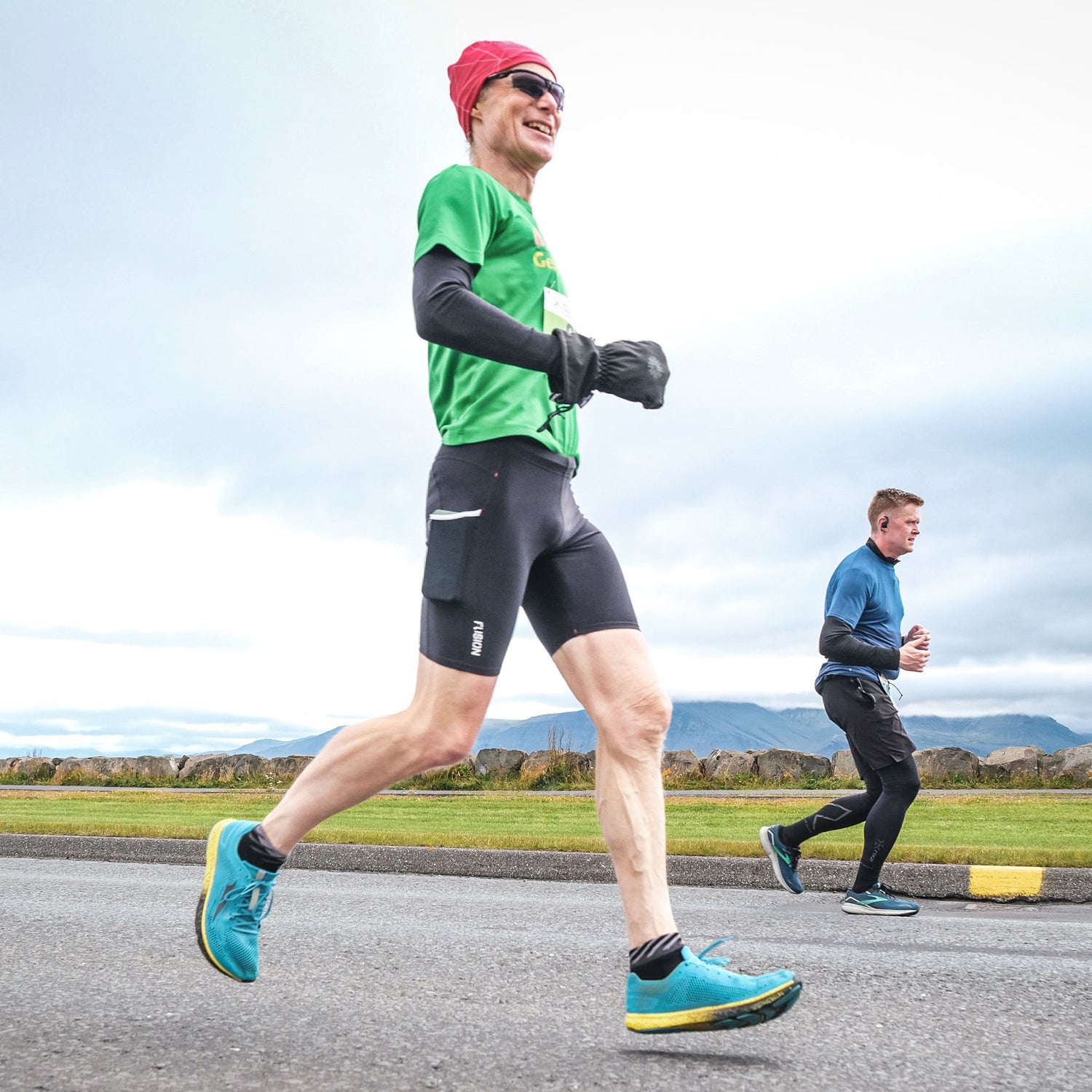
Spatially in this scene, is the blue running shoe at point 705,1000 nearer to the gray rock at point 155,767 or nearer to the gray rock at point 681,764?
the gray rock at point 681,764

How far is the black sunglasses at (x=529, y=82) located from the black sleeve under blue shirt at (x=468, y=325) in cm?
60

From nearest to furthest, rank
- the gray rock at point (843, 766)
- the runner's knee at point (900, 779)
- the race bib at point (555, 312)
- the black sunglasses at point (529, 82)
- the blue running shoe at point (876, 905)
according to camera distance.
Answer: the race bib at point (555, 312), the black sunglasses at point (529, 82), the blue running shoe at point (876, 905), the runner's knee at point (900, 779), the gray rock at point (843, 766)

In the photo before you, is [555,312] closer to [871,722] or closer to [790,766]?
[871,722]

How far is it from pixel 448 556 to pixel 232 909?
0.98 meters

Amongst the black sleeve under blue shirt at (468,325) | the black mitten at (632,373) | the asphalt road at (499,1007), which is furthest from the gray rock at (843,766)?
the black sleeve under blue shirt at (468,325)

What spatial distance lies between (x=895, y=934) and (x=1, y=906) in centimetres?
405

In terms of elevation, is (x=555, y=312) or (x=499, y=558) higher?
(x=555, y=312)

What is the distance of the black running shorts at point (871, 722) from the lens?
580cm

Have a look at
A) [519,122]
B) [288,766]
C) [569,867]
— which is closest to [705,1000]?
[519,122]

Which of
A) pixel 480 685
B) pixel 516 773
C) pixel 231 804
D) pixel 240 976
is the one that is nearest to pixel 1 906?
pixel 240 976

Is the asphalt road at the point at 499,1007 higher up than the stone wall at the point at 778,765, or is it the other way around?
the stone wall at the point at 778,765

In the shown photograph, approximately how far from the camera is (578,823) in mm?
10547

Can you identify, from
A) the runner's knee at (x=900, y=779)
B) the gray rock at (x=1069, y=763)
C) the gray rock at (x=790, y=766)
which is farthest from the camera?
the gray rock at (x=790, y=766)

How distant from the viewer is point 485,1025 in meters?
2.79
